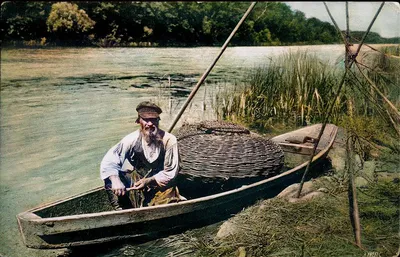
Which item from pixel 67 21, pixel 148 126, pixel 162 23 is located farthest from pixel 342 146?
pixel 67 21

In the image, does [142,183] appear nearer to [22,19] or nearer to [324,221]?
[324,221]

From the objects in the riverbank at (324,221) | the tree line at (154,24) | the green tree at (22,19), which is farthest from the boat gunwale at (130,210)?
the green tree at (22,19)

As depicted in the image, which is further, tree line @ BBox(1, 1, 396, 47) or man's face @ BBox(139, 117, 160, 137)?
tree line @ BBox(1, 1, 396, 47)

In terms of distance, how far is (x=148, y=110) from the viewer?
490 cm

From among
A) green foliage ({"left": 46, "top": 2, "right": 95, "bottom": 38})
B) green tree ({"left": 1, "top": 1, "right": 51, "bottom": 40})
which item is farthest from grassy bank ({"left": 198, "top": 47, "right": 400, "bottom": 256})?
green tree ({"left": 1, "top": 1, "right": 51, "bottom": 40})

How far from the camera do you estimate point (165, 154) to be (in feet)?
15.8

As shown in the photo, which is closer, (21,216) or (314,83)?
(21,216)

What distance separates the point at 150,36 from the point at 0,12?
153 cm

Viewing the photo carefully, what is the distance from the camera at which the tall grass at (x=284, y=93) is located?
5328 millimetres

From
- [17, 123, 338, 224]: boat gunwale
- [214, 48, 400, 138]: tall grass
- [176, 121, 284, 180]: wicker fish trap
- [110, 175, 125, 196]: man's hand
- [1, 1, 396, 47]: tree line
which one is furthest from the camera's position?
[214, 48, 400, 138]: tall grass

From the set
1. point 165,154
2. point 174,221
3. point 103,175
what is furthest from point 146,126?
point 174,221

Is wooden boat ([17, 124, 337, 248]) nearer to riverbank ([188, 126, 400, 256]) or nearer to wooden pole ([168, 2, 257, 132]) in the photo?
riverbank ([188, 126, 400, 256])

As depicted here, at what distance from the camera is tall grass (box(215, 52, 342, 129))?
5.33 metres

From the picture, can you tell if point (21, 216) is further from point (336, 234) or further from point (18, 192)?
point (336, 234)
